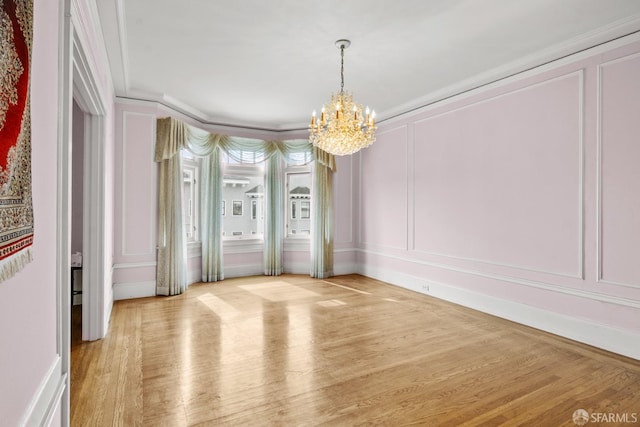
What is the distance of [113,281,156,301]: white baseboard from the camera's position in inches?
189

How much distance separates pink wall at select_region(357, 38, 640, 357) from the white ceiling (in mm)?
331

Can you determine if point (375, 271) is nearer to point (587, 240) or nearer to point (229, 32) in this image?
point (587, 240)

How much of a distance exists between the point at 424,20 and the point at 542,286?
2.99 meters

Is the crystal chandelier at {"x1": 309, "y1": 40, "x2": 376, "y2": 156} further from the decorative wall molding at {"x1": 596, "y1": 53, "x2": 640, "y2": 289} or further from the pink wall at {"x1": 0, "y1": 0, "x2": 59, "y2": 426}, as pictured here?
the pink wall at {"x1": 0, "y1": 0, "x2": 59, "y2": 426}

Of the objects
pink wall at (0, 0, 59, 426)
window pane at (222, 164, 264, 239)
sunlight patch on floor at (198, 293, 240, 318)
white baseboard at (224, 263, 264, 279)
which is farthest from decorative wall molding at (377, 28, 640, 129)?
pink wall at (0, 0, 59, 426)

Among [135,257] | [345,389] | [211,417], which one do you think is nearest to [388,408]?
[345,389]

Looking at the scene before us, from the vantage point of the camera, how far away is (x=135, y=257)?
4.91m

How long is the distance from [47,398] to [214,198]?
4838mm

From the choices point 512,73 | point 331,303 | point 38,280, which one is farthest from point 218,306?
point 512,73

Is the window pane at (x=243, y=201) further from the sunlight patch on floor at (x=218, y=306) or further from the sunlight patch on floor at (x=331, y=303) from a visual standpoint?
the sunlight patch on floor at (x=331, y=303)

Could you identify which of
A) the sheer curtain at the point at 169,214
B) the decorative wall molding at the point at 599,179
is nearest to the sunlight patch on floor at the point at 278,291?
the sheer curtain at the point at 169,214

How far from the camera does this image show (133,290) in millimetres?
4906

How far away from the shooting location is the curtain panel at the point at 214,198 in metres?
5.09

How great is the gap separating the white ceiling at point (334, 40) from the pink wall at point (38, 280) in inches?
69.1
